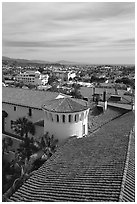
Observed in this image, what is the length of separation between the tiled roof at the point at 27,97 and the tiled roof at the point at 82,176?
9.17m

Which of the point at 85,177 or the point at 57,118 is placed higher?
the point at 57,118

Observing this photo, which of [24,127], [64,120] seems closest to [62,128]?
[64,120]

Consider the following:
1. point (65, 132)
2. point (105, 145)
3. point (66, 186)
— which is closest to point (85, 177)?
point (66, 186)

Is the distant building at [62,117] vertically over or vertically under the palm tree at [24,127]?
over

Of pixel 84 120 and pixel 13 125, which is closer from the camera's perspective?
pixel 84 120

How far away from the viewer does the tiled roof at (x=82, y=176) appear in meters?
5.97

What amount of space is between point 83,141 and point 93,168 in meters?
4.22

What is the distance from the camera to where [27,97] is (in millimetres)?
20797

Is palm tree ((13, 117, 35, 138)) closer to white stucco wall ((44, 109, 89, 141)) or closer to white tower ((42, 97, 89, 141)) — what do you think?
white tower ((42, 97, 89, 141))

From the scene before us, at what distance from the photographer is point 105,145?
10.3 m

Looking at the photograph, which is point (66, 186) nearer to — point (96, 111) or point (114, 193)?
point (114, 193)

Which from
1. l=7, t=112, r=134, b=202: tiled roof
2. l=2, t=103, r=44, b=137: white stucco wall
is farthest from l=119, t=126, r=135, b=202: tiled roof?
l=2, t=103, r=44, b=137: white stucco wall

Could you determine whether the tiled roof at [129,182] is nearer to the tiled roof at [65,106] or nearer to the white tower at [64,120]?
the white tower at [64,120]

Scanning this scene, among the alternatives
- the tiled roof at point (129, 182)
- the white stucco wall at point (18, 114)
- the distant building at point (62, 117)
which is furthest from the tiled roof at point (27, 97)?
the tiled roof at point (129, 182)
